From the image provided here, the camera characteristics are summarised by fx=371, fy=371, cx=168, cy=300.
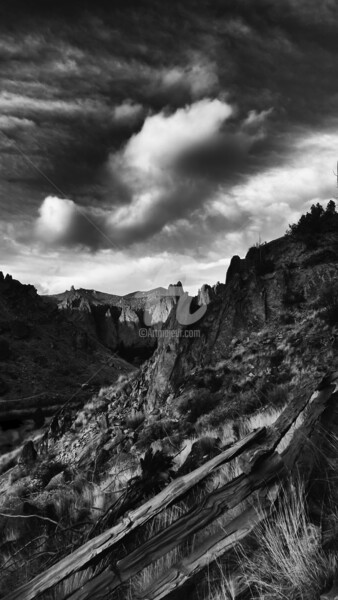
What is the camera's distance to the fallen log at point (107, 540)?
3.11m

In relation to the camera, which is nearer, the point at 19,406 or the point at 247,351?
the point at 247,351

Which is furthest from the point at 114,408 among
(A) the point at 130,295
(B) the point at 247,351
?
(A) the point at 130,295

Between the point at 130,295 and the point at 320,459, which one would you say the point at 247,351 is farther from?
the point at 130,295

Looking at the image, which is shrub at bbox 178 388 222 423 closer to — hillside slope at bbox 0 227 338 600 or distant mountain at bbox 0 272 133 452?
hillside slope at bbox 0 227 338 600

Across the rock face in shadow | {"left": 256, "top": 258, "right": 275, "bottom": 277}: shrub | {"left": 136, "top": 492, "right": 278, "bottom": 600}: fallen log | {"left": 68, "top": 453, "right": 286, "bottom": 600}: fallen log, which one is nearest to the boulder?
the rock face in shadow

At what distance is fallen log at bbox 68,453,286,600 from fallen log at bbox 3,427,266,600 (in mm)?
203

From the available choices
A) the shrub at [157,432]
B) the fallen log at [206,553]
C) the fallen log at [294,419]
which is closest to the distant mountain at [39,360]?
the shrub at [157,432]

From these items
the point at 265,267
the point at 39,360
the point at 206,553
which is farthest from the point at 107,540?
the point at 39,360

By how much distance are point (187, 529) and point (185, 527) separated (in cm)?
2

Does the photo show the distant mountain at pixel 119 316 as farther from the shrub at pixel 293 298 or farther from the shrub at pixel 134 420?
the shrub at pixel 293 298

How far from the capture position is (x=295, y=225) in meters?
18.0

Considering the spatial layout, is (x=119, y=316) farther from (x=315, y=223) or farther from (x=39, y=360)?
(x=315, y=223)

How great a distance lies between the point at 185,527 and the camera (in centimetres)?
306

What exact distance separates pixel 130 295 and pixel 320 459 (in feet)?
333
